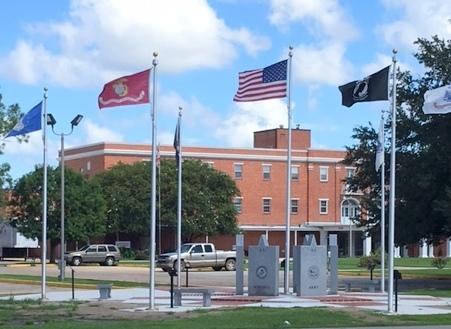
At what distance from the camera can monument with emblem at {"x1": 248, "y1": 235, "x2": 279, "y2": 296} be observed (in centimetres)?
3152

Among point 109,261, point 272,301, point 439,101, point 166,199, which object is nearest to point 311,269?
point 272,301

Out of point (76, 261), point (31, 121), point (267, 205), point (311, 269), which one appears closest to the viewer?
point (31, 121)

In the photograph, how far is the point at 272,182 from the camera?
335 ft

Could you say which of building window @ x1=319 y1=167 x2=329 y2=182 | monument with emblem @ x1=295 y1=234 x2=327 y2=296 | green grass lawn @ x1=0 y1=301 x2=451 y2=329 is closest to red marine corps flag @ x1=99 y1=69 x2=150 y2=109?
green grass lawn @ x1=0 y1=301 x2=451 y2=329

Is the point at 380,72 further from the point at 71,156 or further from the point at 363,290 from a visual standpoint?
the point at 71,156

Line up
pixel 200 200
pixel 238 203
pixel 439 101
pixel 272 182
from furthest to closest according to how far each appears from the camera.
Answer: pixel 272 182 < pixel 238 203 < pixel 200 200 < pixel 439 101

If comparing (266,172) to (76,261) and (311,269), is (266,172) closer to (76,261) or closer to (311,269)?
(76,261)

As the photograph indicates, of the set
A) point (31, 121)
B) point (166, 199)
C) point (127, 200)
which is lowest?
point (127, 200)

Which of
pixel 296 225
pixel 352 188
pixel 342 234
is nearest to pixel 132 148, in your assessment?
pixel 296 225

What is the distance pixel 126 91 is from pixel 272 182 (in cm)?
7752

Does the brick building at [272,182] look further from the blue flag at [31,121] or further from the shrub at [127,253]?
the blue flag at [31,121]

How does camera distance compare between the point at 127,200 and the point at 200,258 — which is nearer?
the point at 200,258

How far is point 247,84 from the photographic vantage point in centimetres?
2958

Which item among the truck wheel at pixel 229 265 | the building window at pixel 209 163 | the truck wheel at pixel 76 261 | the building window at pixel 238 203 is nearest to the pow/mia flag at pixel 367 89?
the truck wheel at pixel 229 265
